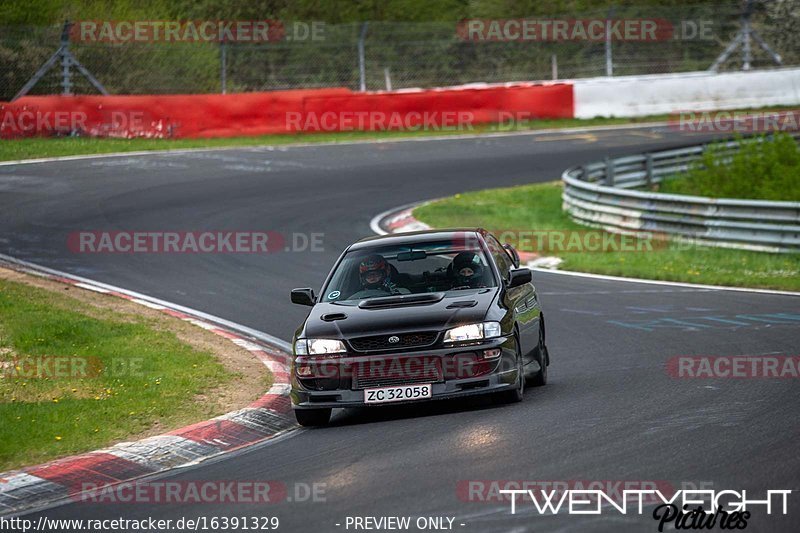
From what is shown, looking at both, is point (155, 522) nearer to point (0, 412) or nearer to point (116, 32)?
point (0, 412)

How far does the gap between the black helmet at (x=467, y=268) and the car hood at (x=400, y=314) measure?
24 cm

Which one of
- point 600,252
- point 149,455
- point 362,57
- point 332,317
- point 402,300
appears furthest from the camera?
point 362,57

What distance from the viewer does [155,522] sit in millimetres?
6906

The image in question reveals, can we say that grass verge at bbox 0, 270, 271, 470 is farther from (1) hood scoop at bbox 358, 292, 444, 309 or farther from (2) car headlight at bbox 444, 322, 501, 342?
(2) car headlight at bbox 444, 322, 501, 342

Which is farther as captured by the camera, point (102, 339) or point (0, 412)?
point (102, 339)

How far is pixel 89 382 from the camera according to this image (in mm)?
11109

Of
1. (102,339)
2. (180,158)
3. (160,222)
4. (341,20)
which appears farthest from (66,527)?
(341,20)

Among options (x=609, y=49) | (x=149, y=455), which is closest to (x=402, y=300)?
(x=149, y=455)

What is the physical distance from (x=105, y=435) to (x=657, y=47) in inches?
1262

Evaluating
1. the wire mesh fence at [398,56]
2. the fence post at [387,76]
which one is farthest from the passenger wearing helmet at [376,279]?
the fence post at [387,76]

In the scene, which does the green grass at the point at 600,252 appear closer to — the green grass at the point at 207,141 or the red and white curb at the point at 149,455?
the red and white curb at the point at 149,455

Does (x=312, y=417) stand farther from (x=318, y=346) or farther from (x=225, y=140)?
(x=225, y=140)

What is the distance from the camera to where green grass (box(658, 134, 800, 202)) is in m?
23.2

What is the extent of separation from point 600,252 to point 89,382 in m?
11.3
